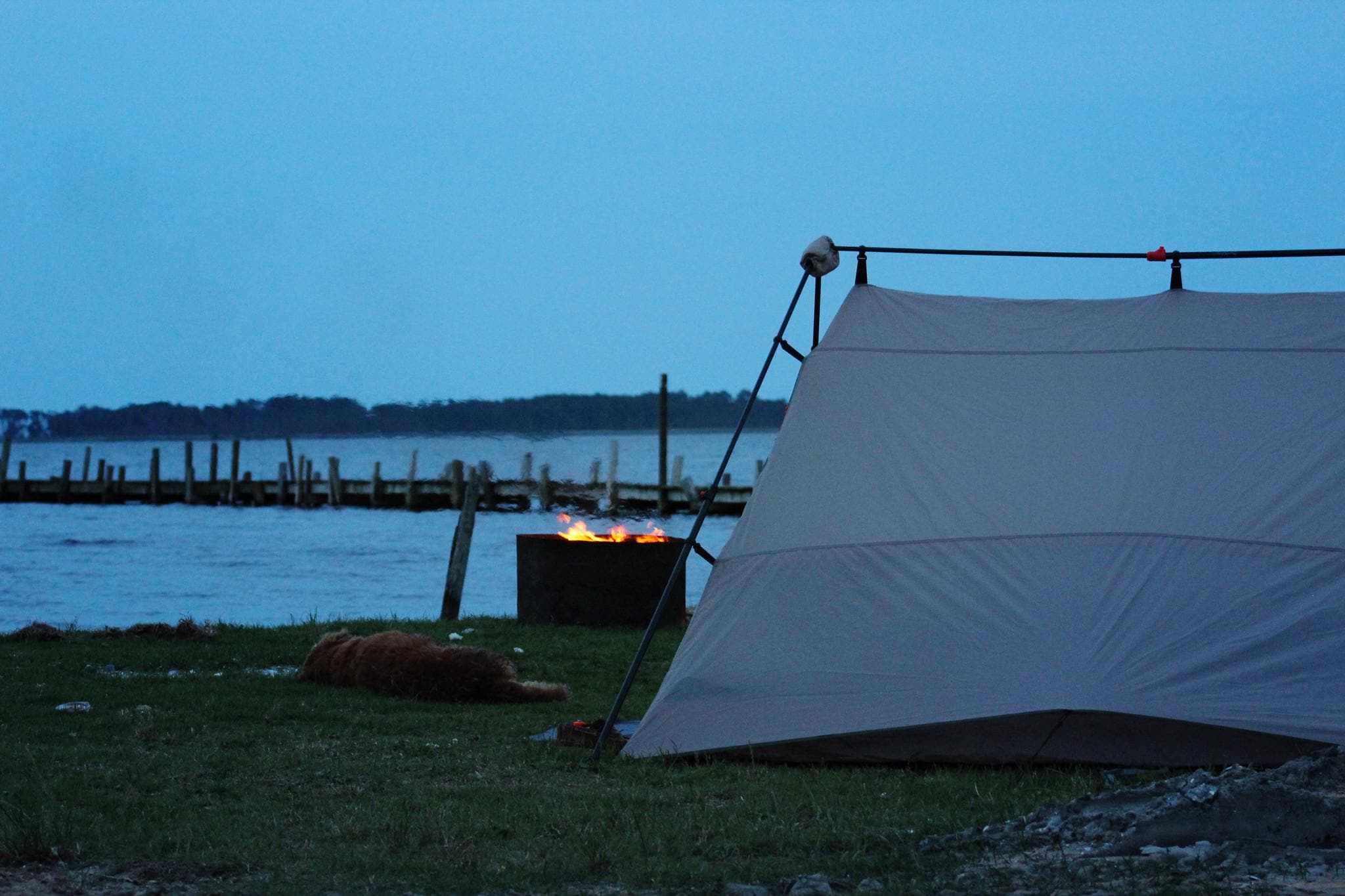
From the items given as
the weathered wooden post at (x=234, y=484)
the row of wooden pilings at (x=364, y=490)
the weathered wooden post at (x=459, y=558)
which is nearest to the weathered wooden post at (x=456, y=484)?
the row of wooden pilings at (x=364, y=490)

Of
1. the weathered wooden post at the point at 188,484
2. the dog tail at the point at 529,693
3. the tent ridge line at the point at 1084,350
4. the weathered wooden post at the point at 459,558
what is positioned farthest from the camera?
the weathered wooden post at the point at 188,484

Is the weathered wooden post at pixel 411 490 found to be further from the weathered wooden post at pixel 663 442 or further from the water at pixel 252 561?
the weathered wooden post at pixel 663 442

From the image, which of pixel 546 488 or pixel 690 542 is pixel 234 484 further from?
pixel 690 542

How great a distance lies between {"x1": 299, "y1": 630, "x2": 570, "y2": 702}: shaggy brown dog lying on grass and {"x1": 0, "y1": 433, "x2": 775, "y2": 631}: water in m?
4.77

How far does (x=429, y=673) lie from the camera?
7449mm

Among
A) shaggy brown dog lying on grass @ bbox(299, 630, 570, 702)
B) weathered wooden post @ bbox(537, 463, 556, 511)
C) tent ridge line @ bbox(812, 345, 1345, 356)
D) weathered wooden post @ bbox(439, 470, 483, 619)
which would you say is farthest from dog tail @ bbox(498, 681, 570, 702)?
weathered wooden post @ bbox(537, 463, 556, 511)

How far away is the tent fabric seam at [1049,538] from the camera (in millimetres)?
5402

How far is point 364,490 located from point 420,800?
39762 mm

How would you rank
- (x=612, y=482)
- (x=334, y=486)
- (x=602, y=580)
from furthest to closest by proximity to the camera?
(x=334, y=486)
(x=612, y=482)
(x=602, y=580)

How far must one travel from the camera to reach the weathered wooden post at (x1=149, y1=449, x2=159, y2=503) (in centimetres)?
4288

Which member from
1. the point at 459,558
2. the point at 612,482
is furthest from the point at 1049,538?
the point at 612,482

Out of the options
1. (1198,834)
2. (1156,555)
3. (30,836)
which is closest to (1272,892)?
(1198,834)

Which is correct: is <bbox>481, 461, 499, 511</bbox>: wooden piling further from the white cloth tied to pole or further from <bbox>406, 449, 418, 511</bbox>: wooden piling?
the white cloth tied to pole

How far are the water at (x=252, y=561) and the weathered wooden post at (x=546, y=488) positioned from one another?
602 mm
